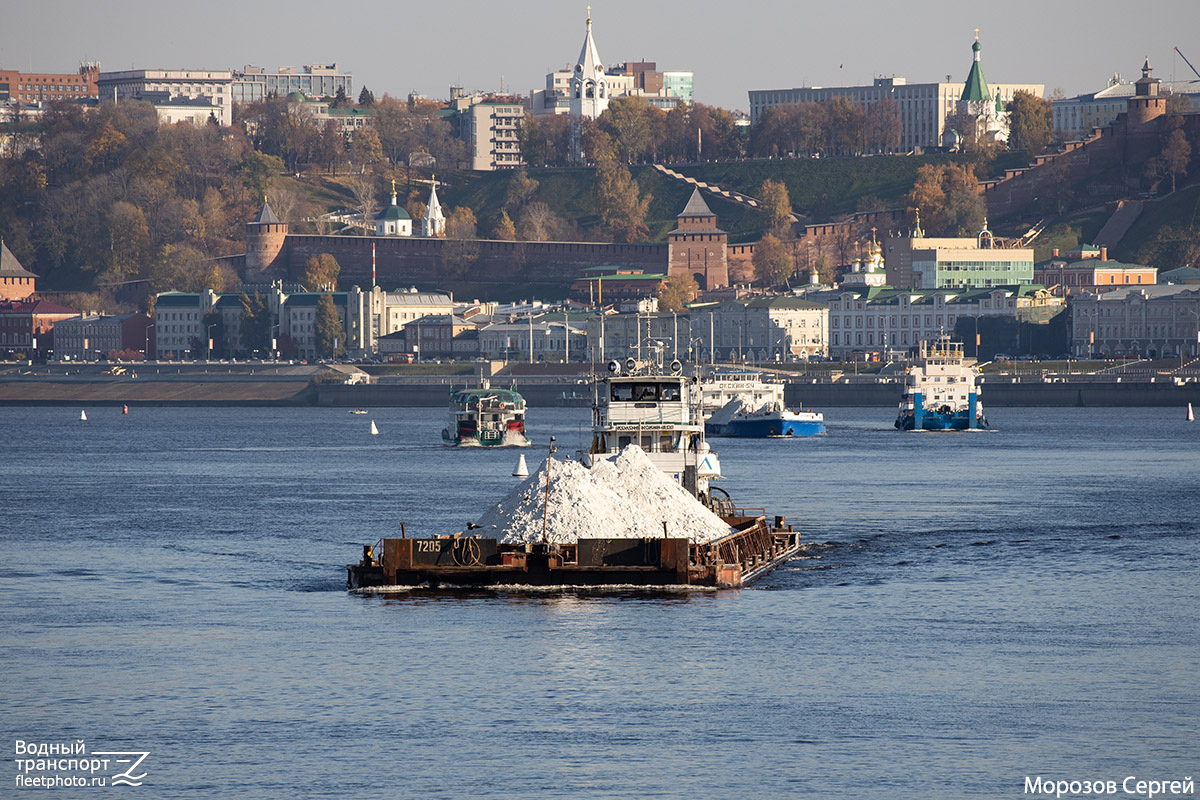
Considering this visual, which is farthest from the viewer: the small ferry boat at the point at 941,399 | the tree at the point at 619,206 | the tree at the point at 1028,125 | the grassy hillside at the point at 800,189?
the tree at the point at 1028,125

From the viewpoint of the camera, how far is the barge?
102ft

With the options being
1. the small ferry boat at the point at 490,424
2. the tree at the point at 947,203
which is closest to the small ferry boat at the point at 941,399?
the small ferry boat at the point at 490,424

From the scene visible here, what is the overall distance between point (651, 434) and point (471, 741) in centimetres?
1840

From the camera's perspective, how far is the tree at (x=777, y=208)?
187625 millimetres

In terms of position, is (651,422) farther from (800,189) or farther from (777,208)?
(800,189)

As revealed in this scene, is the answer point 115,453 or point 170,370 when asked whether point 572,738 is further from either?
point 170,370

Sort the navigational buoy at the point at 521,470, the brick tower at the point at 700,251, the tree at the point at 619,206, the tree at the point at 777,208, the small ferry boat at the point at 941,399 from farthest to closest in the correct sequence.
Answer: the tree at the point at 619,206
the tree at the point at 777,208
the brick tower at the point at 700,251
the small ferry boat at the point at 941,399
the navigational buoy at the point at 521,470

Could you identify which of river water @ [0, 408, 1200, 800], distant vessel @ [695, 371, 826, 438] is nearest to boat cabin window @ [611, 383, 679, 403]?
river water @ [0, 408, 1200, 800]

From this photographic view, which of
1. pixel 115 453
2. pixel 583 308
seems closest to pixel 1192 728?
pixel 115 453

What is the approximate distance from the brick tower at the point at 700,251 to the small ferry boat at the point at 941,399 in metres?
88.3

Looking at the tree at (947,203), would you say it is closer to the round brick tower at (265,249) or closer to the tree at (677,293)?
the tree at (677,293)

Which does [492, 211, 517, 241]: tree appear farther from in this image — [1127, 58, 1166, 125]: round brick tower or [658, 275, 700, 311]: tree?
[1127, 58, 1166, 125]: round brick tower

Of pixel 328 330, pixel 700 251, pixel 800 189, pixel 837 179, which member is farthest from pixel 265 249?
pixel 837 179

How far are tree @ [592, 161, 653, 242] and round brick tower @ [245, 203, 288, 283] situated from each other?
3095 centimetres
